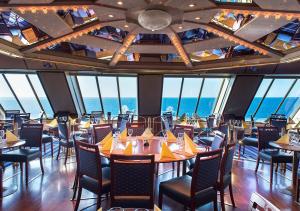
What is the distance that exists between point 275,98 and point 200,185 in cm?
963

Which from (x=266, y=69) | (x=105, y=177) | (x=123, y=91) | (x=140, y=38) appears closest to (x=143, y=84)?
(x=123, y=91)

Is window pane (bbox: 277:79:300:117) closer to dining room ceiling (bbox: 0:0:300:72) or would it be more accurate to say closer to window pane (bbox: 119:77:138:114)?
dining room ceiling (bbox: 0:0:300:72)

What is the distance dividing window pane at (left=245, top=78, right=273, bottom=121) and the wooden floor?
202 inches

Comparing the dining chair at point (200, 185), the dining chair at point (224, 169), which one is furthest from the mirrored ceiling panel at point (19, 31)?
the dining chair at point (224, 169)

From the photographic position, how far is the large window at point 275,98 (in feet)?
34.0

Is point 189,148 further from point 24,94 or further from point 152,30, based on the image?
point 24,94

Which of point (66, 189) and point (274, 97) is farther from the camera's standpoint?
point (274, 97)

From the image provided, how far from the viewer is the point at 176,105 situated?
11328 mm

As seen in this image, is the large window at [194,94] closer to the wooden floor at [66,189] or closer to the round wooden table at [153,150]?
the wooden floor at [66,189]

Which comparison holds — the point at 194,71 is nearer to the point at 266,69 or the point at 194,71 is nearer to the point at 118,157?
the point at 266,69

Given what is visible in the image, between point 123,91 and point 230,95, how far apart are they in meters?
4.59

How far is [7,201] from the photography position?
3809mm

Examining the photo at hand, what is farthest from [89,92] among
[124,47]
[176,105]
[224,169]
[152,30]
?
[224,169]

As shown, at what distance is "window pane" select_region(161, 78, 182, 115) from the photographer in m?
10.4
